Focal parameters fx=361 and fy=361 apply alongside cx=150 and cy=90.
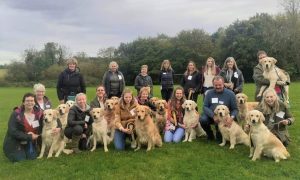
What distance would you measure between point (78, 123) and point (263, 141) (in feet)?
10.7

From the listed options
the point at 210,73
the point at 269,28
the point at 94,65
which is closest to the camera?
the point at 210,73

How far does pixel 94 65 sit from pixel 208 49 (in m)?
14.3

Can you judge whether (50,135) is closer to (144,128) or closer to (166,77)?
(144,128)

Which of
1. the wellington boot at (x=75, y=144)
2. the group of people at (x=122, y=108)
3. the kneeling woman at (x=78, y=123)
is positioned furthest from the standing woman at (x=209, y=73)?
the wellington boot at (x=75, y=144)

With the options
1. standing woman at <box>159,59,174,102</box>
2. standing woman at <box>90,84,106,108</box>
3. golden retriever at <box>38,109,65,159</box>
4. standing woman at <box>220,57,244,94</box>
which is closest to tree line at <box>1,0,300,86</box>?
standing woman at <box>159,59,174,102</box>

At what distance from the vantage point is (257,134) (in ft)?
19.6

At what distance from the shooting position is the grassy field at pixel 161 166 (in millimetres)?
5410

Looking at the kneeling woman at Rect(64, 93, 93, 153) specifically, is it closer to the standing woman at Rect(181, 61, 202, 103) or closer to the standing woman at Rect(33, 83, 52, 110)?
Answer: the standing woman at Rect(33, 83, 52, 110)

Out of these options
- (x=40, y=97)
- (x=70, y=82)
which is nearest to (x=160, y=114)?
(x=70, y=82)

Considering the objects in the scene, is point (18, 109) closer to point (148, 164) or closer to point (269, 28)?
point (148, 164)

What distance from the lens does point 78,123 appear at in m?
6.63

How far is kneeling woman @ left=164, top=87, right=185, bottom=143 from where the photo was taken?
7531mm

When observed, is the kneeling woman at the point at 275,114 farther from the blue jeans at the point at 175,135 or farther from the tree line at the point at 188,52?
the tree line at the point at 188,52

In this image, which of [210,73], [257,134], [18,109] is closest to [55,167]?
[18,109]
